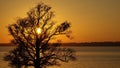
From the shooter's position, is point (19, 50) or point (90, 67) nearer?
point (19, 50)

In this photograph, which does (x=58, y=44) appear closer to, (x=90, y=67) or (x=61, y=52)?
(x=61, y=52)

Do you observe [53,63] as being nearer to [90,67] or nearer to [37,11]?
[37,11]

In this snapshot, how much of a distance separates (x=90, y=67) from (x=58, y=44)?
3667cm

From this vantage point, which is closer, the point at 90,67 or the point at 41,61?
the point at 41,61

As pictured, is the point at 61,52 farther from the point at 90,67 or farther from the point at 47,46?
the point at 90,67

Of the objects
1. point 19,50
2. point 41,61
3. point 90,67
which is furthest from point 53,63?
point 90,67

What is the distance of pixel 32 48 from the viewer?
33.7 m

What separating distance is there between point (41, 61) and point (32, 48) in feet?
4.57

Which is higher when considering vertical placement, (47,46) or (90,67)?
(47,46)

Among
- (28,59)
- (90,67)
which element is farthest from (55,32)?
(90,67)

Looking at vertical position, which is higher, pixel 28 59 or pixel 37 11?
pixel 37 11

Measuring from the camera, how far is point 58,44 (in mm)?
34219

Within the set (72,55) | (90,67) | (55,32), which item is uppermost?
(55,32)

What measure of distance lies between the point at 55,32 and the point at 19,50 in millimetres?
3584
